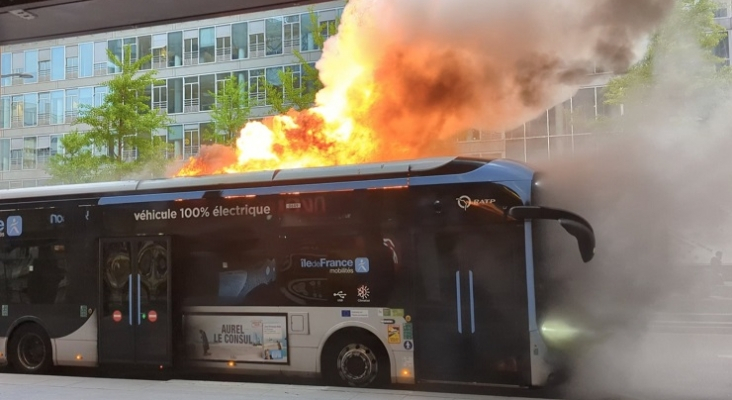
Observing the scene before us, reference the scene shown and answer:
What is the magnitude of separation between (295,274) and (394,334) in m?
1.50

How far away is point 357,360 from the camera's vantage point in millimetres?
8164

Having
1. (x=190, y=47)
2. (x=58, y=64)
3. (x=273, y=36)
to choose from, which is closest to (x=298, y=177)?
(x=273, y=36)

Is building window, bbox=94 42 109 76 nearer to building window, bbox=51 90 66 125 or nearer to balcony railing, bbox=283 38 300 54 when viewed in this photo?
building window, bbox=51 90 66 125

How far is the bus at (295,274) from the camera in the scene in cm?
767

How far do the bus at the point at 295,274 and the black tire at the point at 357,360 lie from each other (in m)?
0.02

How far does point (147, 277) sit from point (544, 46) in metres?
6.50

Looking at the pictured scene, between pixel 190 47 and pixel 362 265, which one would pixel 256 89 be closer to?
pixel 190 47

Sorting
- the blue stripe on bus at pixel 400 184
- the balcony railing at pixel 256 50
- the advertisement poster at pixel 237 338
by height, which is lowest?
the advertisement poster at pixel 237 338

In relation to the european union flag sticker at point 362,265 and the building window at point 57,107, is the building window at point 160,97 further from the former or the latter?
the european union flag sticker at point 362,265

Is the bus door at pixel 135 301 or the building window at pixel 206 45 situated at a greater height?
the building window at pixel 206 45

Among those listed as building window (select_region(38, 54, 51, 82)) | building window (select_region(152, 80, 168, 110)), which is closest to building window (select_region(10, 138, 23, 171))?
building window (select_region(38, 54, 51, 82))

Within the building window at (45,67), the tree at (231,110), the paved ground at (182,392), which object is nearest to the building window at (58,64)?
the building window at (45,67)

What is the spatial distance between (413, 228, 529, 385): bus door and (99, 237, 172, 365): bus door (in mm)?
3569

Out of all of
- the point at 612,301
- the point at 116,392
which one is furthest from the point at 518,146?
the point at 116,392
